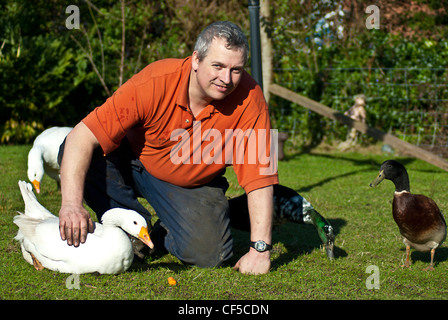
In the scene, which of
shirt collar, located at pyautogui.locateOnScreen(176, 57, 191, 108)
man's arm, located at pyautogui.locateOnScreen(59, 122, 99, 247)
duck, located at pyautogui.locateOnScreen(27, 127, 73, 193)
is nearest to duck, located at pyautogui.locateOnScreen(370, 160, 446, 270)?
shirt collar, located at pyautogui.locateOnScreen(176, 57, 191, 108)

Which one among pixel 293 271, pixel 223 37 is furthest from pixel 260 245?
pixel 223 37

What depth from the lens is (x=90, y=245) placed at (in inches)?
139

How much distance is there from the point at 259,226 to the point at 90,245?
105 centimetres

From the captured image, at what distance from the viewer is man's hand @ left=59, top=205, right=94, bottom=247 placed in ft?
11.2

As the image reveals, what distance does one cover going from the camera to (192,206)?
4.14 m

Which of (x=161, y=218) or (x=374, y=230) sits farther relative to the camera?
(x=374, y=230)

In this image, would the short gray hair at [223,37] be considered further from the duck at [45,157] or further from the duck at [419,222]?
the duck at [45,157]

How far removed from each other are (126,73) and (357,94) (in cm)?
391

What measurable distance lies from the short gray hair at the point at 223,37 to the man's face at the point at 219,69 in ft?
0.08

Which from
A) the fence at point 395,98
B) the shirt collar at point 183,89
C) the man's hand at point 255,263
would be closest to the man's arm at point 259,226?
the man's hand at point 255,263

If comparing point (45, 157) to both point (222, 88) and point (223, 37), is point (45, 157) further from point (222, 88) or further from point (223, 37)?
point (223, 37)
